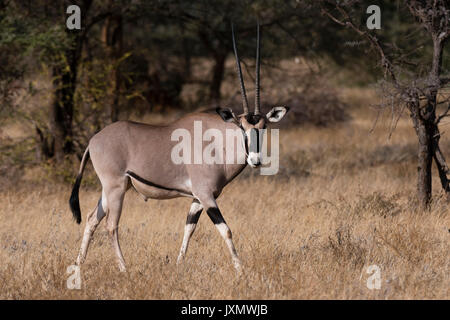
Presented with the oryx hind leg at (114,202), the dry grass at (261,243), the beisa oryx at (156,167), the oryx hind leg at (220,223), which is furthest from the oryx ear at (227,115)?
the dry grass at (261,243)

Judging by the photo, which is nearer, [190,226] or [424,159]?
[190,226]

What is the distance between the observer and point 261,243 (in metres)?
6.35

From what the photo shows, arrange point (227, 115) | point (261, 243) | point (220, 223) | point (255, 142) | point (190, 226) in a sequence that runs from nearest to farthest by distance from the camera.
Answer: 1. point (255, 142)
2. point (220, 223)
3. point (227, 115)
4. point (190, 226)
5. point (261, 243)

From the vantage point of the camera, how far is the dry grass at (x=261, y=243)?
5008 mm

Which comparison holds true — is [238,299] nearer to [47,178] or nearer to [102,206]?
[102,206]

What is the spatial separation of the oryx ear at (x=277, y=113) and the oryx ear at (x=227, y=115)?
341mm

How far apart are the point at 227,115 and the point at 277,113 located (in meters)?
0.54

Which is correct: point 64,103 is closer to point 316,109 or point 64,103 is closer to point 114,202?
point 114,202

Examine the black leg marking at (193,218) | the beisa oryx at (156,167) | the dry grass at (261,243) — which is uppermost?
the beisa oryx at (156,167)

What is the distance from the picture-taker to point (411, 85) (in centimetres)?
716

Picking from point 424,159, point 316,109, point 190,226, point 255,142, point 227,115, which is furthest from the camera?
point 316,109

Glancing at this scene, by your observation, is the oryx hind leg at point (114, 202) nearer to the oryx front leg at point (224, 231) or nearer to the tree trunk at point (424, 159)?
the oryx front leg at point (224, 231)

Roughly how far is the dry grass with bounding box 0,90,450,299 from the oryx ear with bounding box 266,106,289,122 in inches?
47.5

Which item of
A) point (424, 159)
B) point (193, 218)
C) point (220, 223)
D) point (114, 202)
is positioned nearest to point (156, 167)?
point (114, 202)
